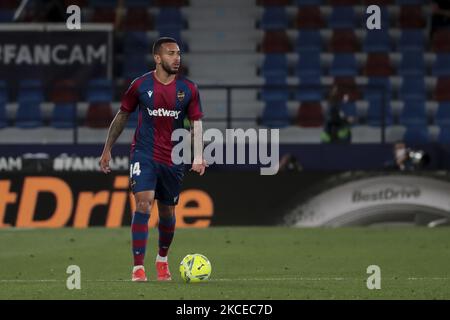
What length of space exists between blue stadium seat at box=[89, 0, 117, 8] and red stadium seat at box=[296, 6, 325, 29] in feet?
12.5

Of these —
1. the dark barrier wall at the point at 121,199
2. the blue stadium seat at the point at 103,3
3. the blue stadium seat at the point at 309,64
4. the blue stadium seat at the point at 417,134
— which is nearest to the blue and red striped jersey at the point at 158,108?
the dark barrier wall at the point at 121,199

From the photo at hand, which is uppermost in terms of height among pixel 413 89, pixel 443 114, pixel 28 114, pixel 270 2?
pixel 270 2

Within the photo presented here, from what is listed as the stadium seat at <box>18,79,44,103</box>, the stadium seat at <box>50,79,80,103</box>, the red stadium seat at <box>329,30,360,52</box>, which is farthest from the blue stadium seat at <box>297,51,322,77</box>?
the stadium seat at <box>18,79,44,103</box>

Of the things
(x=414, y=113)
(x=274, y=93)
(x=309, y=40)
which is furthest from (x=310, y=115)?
(x=309, y=40)

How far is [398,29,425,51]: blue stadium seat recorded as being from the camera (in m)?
25.4

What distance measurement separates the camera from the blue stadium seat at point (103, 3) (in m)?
26.2

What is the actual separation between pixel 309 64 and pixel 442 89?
2.70 m

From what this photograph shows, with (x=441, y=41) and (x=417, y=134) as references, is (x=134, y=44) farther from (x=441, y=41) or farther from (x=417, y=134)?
(x=441, y=41)

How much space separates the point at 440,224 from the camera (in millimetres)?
19500

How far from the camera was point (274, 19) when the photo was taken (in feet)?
84.8

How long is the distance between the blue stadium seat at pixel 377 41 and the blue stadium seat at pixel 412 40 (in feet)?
0.85

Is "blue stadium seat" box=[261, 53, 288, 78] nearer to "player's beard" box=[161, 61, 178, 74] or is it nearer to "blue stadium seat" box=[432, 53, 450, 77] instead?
"blue stadium seat" box=[432, 53, 450, 77]

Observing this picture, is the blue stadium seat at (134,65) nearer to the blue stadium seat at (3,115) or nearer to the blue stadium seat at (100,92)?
the blue stadium seat at (100,92)

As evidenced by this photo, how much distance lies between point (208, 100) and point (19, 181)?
5.01 meters
